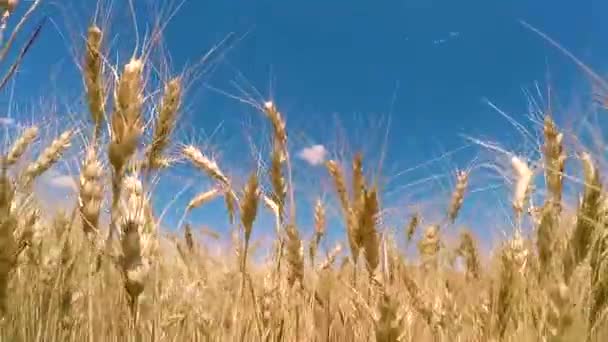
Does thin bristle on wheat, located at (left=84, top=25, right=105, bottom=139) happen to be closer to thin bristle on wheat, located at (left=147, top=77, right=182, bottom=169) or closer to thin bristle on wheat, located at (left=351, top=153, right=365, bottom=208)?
thin bristle on wheat, located at (left=147, top=77, right=182, bottom=169)

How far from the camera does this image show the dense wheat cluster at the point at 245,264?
1.89 metres

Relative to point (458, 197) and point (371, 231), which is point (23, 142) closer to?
point (371, 231)

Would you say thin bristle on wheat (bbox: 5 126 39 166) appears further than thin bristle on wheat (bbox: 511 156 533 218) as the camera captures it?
No

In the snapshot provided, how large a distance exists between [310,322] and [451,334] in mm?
587

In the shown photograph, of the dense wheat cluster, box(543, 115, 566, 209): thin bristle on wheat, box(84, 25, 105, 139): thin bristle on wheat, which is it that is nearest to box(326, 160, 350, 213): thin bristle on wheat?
the dense wheat cluster

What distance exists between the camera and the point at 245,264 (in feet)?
8.78

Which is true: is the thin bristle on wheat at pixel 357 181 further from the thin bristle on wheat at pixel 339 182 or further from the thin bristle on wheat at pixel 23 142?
the thin bristle on wheat at pixel 23 142

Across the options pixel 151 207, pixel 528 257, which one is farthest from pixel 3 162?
pixel 528 257

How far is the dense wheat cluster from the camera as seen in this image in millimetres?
1886

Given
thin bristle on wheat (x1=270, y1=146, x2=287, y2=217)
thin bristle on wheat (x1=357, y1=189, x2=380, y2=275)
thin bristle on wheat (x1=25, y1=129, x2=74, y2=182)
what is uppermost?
thin bristle on wheat (x1=25, y1=129, x2=74, y2=182)

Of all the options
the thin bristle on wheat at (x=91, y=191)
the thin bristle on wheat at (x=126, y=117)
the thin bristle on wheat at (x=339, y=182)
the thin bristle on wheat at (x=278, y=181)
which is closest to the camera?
the thin bristle on wheat at (x=126, y=117)

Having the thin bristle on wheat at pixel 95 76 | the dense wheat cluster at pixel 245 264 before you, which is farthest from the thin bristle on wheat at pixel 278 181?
the thin bristle on wheat at pixel 95 76

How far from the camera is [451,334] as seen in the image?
109 inches

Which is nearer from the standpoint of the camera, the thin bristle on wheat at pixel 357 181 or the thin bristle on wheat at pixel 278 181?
the thin bristle on wheat at pixel 357 181
